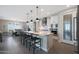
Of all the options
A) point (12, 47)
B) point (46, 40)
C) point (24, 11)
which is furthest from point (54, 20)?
point (12, 47)

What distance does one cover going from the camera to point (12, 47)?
2.90m

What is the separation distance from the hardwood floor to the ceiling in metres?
0.55

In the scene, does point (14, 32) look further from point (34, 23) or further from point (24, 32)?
point (34, 23)

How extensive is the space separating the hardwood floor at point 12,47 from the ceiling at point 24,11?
21.8 inches

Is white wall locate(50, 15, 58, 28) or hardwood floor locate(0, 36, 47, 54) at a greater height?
white wall locate(50, 15, 58, 28)

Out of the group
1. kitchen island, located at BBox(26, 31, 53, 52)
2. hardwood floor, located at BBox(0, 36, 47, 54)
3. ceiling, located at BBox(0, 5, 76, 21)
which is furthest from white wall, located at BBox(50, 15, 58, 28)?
hardwood floor, located at BBox(0, 36, 47, 54)

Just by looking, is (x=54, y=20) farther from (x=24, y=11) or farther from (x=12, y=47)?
(x=12, y=47)

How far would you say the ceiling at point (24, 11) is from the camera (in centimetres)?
287

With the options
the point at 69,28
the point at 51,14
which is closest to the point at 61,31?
the point at 69,28

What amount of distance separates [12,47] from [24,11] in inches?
39.0

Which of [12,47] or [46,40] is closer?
[12,47]

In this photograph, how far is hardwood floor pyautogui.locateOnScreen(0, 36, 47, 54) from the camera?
2.88 m

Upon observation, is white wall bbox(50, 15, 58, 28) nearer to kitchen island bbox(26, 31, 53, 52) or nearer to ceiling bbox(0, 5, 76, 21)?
ceiling bbox(0, 5, 76, 21)
